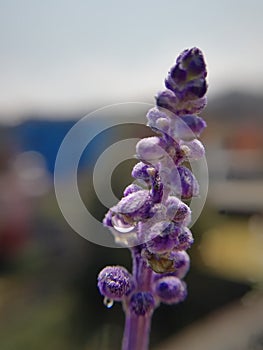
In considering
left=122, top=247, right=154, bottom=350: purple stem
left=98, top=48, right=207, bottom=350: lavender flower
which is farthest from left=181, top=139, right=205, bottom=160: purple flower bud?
left=122, top=247, right=154, bottom=350: purple stem

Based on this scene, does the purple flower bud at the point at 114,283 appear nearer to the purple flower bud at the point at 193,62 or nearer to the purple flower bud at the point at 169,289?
the purple flower bud at the point at 169,289

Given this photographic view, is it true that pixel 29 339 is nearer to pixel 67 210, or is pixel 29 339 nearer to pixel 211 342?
pixel 67 210

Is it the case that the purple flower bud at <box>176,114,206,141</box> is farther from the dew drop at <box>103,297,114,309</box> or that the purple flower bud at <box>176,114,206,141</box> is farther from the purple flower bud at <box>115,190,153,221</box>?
the dew drop at <box>103,297,114,309</box>

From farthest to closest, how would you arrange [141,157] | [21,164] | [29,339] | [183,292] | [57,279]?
[21,164]
[57,279]
[29,339]
[183,292]
[141,157]

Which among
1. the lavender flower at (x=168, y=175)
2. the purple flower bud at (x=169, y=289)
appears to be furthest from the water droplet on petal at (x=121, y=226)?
the purple flower bud at (x=169, y=289)

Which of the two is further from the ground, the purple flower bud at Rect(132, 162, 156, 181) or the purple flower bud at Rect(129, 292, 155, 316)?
the purple flower bud at Rect(132, 162, 156, 181)

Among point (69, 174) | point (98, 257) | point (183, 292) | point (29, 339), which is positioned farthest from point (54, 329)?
point (183, 292)
